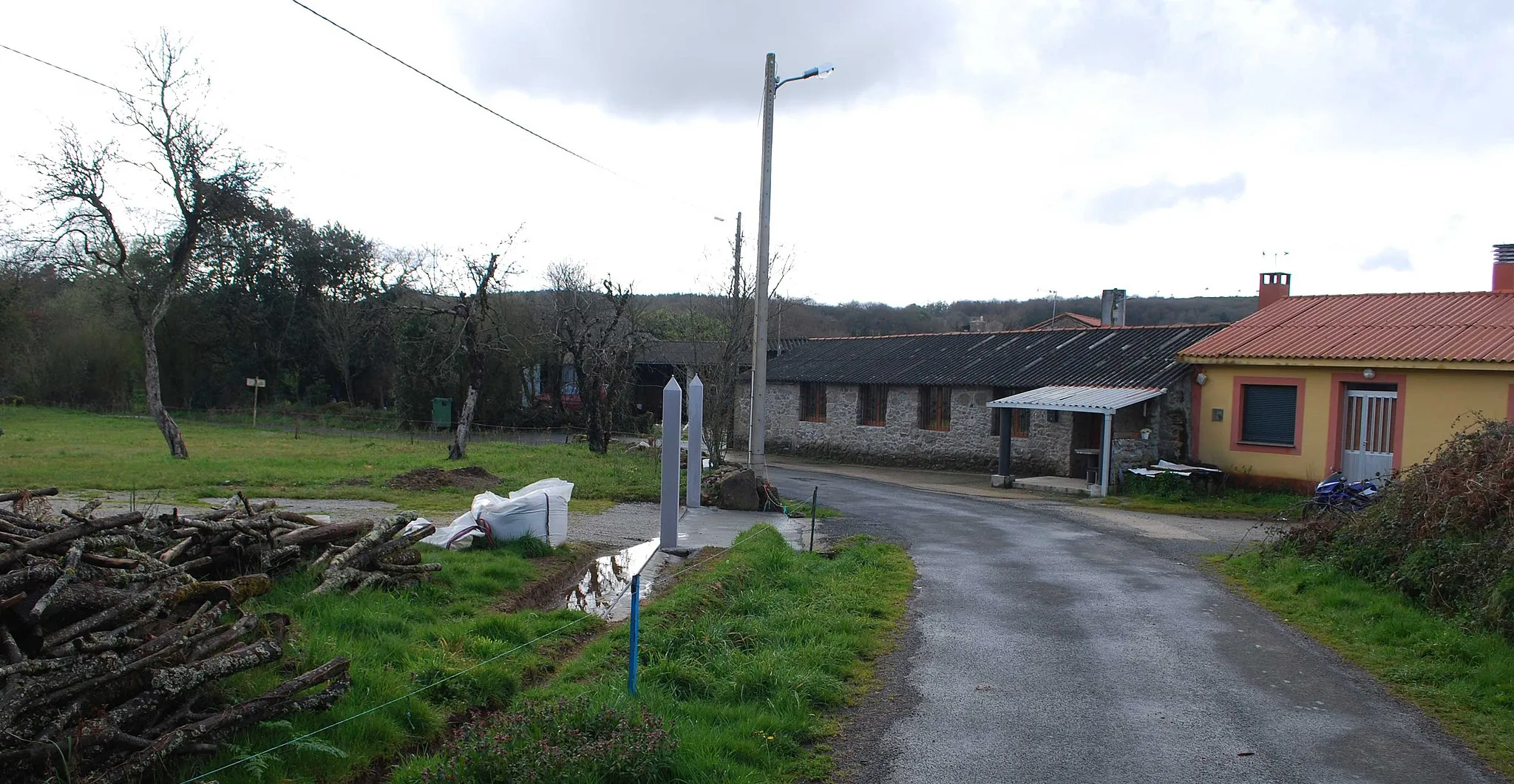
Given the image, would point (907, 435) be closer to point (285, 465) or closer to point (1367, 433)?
point (1367, 433)

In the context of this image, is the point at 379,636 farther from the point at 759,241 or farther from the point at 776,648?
the point at 759,241

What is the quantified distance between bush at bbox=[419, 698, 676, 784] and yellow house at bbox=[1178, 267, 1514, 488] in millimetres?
18149

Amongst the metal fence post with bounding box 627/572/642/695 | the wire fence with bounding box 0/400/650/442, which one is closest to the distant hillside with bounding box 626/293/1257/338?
the wire fence with bounding box 0/400/650/442

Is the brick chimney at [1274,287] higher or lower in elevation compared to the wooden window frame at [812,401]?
higher

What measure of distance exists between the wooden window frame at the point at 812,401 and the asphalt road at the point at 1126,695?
22.4 meters

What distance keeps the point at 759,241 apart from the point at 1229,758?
12.0 metres

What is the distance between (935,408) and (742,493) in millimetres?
14581

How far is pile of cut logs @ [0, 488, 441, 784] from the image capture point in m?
4.58

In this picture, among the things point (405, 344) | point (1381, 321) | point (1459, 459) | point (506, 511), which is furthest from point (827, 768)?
point (405, 344)

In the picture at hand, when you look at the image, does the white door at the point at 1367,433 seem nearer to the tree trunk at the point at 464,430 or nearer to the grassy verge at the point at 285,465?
the grassy verge at the point at 285,465

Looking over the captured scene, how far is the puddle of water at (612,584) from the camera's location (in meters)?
9.42

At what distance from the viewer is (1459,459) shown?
383 inches

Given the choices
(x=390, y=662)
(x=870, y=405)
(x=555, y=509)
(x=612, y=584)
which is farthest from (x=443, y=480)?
(x=870, y=405)

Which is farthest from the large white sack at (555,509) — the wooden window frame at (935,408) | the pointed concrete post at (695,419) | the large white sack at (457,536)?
the wooden window frame at (935,408)
